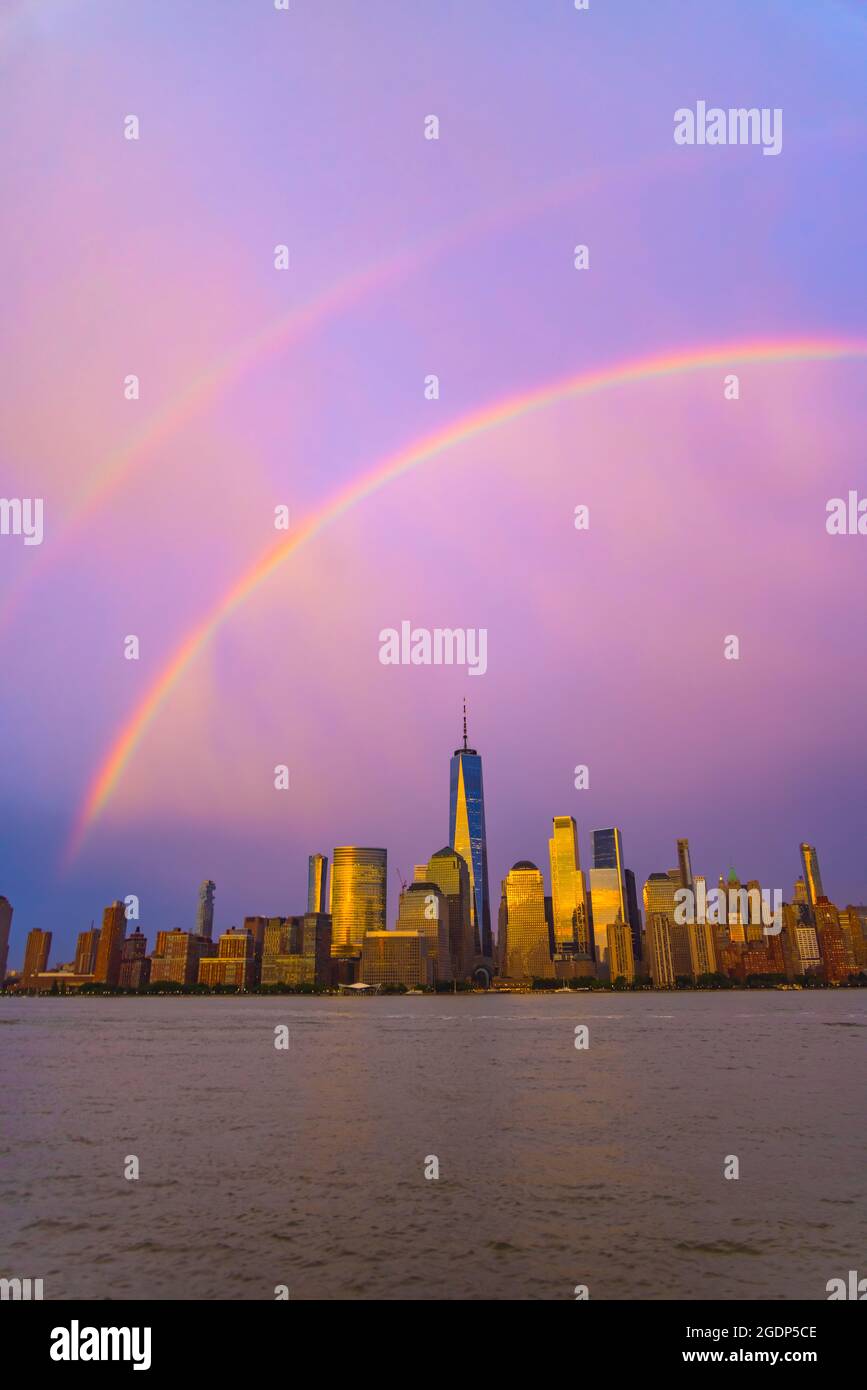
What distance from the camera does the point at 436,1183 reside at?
35.4 m

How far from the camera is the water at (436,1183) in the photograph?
2427 cm

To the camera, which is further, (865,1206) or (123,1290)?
(865,1206)

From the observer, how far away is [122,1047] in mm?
121250

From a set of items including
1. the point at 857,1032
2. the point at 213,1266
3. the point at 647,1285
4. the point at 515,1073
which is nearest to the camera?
the point at 647,1285

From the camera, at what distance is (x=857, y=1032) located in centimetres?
14562

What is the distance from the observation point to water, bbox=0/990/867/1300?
79.6 ft
